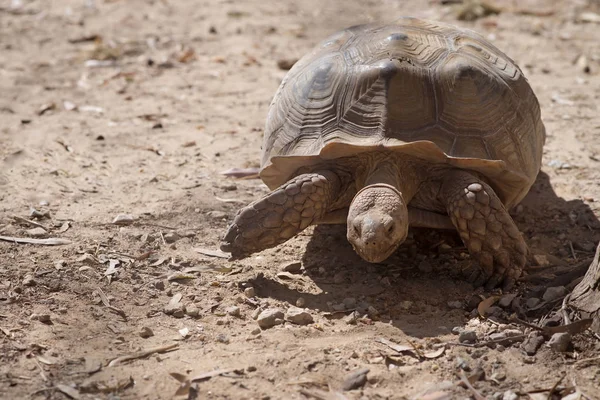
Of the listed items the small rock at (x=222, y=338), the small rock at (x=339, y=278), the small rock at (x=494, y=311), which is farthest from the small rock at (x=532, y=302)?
the small rock at (x=222, y=338)

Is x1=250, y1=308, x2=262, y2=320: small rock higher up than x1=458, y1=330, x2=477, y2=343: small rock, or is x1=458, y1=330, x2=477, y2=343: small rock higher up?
x1=458, y1=330, x2=477, y2=343: small rock

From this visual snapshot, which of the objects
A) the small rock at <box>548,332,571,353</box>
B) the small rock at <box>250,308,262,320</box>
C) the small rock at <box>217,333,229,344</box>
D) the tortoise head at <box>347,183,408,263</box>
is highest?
the tortoise head at <box>347,183,408,263</box>

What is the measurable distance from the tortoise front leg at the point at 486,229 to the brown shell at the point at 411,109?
159 millimetres

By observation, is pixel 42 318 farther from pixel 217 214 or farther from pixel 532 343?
pixel 532 343

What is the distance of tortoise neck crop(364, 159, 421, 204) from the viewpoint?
4.04 m

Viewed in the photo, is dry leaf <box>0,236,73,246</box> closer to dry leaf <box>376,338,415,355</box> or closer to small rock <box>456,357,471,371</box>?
→ dry leaf <box>376,338,415,355</box>

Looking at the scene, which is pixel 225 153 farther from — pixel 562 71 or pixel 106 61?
pixel 562 71

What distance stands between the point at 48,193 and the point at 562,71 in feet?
16.6

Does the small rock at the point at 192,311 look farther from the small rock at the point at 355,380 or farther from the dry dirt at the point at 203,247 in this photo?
the small rock at the point at 355,380

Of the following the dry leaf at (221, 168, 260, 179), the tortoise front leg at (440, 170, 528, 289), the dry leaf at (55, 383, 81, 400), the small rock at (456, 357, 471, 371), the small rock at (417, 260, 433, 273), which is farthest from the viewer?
the dry leaf at (221, 168, 260, 179)

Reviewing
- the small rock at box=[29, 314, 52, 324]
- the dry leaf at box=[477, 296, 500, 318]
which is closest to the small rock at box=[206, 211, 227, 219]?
the small rock at box=[29, 314, 52, 324]

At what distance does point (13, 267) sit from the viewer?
3971 millimetres

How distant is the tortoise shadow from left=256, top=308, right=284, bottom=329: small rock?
23 cm

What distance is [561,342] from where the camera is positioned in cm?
331
